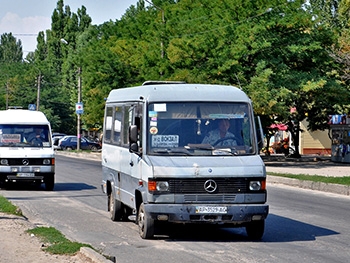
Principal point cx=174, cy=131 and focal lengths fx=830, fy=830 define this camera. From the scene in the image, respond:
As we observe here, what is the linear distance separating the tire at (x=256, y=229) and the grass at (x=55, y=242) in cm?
281

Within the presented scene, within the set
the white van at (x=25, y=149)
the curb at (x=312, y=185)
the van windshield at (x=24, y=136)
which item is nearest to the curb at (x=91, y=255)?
the white van at (x=25, y=149)

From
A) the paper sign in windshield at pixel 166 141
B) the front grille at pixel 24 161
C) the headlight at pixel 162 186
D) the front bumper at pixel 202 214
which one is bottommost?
the front bumper at pixel 202 214

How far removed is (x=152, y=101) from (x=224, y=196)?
6.34 feet

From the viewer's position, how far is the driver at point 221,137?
12.6m

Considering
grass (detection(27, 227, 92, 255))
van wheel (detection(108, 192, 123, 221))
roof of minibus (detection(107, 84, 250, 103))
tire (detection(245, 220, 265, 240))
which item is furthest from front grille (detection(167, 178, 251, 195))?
van wheel (detection(108, 192, 123, 221))

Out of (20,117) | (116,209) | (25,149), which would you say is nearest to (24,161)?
(25,149)

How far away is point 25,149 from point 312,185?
901cm

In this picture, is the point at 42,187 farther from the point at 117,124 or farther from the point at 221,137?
the point at 221,137

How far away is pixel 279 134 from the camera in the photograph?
73.6 m

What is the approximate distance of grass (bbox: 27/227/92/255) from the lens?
1045 centimetres

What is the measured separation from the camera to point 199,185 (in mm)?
11984

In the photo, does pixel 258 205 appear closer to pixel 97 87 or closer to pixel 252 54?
pixel 252 54

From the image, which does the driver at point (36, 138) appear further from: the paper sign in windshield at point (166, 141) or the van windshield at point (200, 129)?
the paper sign in windshield at point (166, 141)

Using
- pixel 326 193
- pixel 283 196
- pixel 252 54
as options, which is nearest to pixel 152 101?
pixel 283 196
